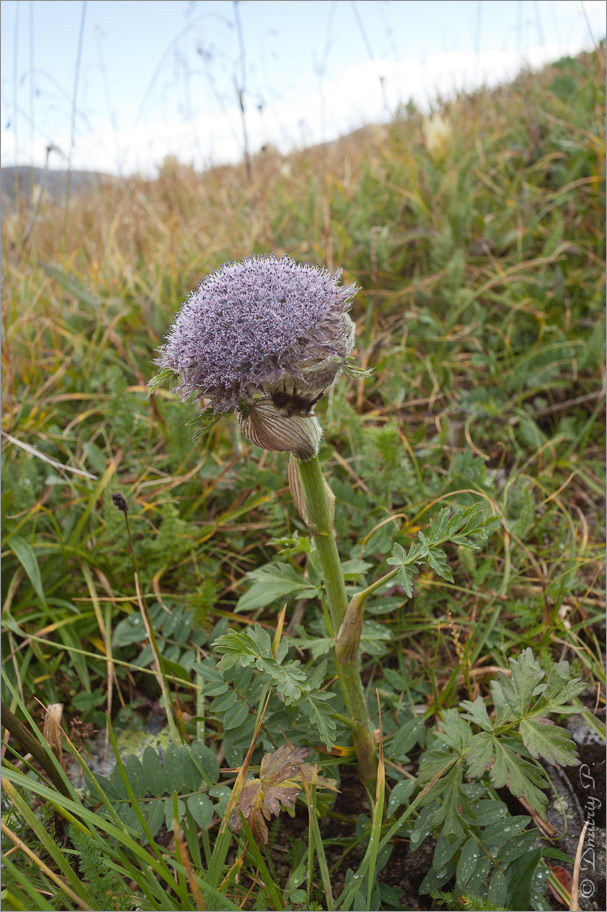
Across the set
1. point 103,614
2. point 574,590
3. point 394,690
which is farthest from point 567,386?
point 103,614

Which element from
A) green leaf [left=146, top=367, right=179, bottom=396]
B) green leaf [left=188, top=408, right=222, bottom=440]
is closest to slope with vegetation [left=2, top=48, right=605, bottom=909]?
green leaf [left=188, top=408, right=222, bottom=440]

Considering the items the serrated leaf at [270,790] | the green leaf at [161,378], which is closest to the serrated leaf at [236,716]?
the serrated leaf at [270,790]

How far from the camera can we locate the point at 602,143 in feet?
13.4

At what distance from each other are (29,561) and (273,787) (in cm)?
138

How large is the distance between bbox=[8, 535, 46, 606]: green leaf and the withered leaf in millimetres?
1172

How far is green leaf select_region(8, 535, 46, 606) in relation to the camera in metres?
2.30

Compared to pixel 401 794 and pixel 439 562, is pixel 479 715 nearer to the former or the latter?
pixel 401 794

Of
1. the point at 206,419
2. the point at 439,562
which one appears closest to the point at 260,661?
the point at 439,562

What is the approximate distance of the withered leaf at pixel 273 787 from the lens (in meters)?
1.52

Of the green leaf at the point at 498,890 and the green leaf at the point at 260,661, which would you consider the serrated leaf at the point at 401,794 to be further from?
the green leaf at the point at 260,661

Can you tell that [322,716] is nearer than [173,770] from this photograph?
Yes

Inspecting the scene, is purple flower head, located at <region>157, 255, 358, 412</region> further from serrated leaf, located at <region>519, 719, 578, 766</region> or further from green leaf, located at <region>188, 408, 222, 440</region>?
serrated leaf, located at <region>519, 719, 578, 766</region>

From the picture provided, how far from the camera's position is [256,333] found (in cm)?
136

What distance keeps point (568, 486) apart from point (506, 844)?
5.93ft
